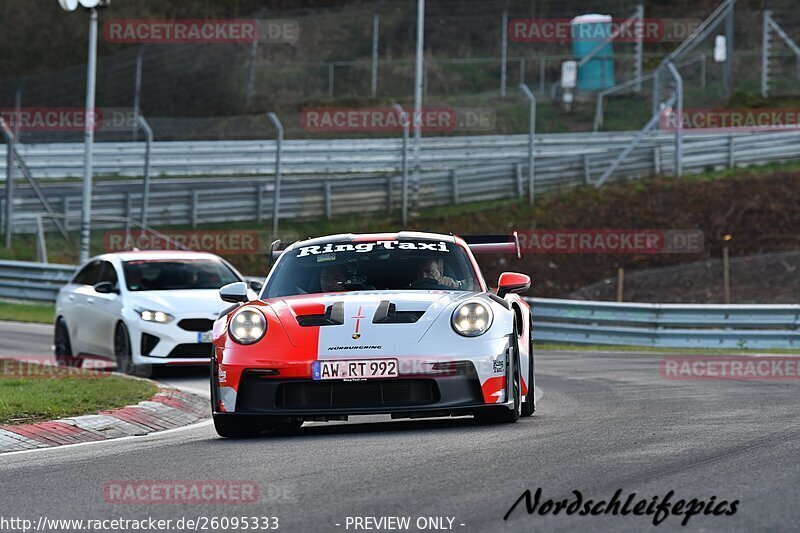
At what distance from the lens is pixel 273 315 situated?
955 cm

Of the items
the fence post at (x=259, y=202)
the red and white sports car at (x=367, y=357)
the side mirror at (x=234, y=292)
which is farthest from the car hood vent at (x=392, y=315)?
the fence post at (x=259, y=202)

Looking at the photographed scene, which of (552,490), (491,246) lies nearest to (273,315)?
(491,246)

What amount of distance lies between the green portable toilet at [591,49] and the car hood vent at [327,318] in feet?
122

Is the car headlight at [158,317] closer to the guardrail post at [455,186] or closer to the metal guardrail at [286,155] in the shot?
A: the guardrail post at [455,186]

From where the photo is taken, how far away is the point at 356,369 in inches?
354

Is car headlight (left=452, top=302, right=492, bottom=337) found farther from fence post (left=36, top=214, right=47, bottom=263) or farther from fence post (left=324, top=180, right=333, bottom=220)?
fence post (left=324, top=180, right=333, bottom=220)

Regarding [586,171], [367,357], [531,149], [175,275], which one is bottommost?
[367,357]

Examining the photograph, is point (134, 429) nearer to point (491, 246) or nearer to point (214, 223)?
point (491, 246)

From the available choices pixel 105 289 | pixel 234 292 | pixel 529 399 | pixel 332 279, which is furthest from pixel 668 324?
pixel 234 292

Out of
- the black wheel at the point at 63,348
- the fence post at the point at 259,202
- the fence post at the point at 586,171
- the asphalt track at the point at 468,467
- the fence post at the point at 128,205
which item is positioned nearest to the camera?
the asphalt track at the point at 468,467

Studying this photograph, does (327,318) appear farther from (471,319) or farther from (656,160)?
(656,160)

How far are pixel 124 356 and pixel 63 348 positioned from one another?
1861 mm

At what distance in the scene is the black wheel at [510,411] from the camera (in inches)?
368

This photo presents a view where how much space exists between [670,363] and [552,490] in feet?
37.1
